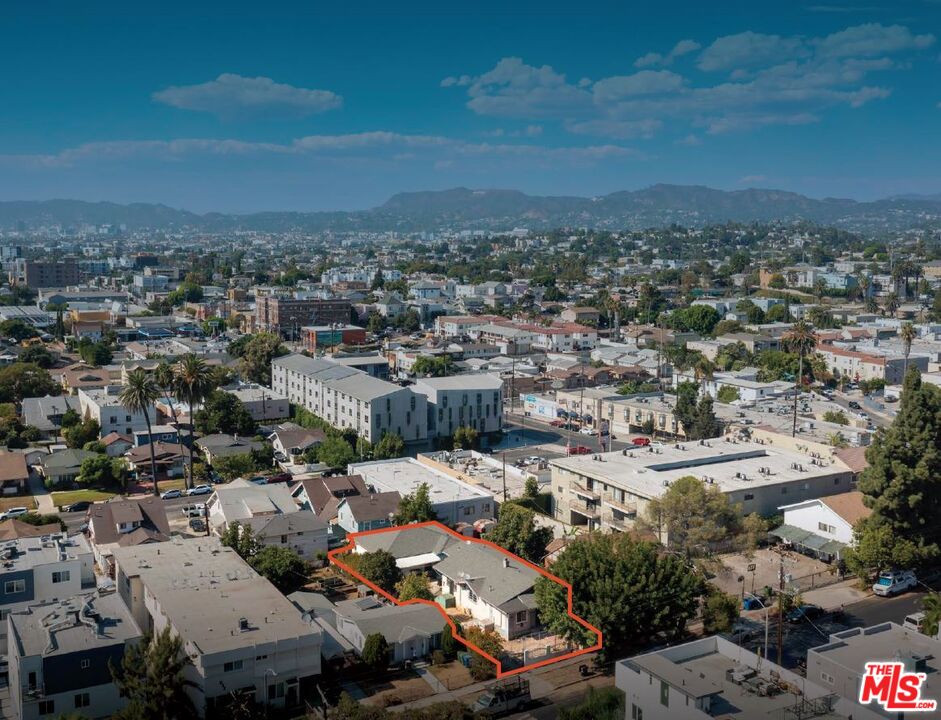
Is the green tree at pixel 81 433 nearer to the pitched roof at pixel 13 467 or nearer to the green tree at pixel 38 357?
the pitched roof at pixel 13 467

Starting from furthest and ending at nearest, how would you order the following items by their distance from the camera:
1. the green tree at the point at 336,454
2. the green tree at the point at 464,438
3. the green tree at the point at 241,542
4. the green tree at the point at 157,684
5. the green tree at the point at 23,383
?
the green tree at the point at 23,383 → the green tree at the point at 464,438 → the green tree at the point at 336,454 → the green tree at the point at 241,542 → the green tree at the point at 157,684

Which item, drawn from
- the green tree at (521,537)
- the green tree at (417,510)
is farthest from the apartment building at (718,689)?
the green tree at (417,510)

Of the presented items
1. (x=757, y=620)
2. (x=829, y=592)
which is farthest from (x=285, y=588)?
(x=829, y=592)

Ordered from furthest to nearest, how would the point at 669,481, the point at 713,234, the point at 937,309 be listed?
the point at 713,234
the point at 937,309
the point at 669,481

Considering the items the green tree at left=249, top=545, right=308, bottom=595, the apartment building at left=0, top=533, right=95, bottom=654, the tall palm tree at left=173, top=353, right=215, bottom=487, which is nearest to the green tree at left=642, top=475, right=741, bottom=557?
the green tree at left=249, top=545, right=308, bottom=595

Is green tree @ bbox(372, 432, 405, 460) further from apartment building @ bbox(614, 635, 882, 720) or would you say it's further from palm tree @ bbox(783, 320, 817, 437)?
apartment building @ bbox(614, 635, 882, 720)

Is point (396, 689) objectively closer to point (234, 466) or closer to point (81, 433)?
point (234, 466)

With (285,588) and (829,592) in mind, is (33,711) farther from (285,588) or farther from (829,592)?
(829,592)
